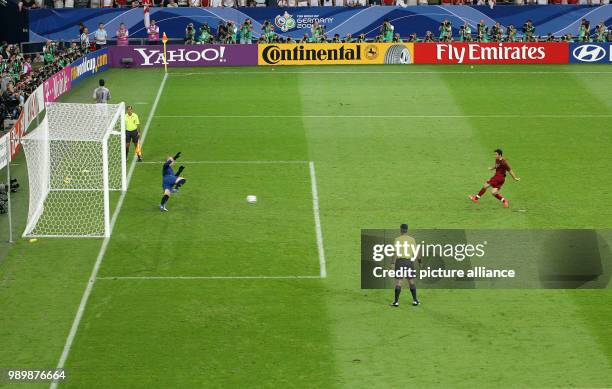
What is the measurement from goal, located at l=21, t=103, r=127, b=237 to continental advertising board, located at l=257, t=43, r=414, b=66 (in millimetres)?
17717

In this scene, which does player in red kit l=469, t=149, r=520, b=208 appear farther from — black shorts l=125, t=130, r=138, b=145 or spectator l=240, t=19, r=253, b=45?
spectator l=240, t=19, r=253, b=45

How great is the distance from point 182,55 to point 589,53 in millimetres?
20115

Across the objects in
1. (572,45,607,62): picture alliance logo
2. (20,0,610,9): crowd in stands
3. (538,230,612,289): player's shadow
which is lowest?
(572,45,607,62): picture alliance logo

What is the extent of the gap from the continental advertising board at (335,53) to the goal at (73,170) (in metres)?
17.7

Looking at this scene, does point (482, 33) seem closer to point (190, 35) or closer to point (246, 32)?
point (246, 32)

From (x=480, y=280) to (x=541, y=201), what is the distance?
7657mm

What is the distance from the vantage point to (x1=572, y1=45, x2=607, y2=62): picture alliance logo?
186 ft

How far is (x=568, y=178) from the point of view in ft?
121

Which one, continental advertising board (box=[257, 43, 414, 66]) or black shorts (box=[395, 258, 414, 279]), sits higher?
black shorts (box=[395, 258, 414, 279])

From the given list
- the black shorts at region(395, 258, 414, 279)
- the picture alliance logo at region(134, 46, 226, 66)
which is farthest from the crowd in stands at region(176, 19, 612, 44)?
the black shorts at region(395, 258, 414, 279)

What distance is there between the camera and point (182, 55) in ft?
183

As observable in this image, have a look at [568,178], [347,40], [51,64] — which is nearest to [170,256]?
[568,178]

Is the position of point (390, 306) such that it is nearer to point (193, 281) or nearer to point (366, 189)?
point (193, 281)

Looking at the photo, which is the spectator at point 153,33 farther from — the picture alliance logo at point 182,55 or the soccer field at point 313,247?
the soccer field at point 313,247
